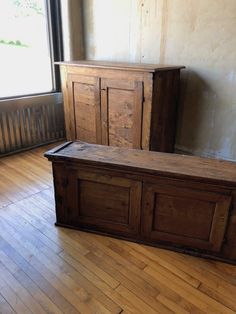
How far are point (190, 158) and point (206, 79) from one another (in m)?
1.28

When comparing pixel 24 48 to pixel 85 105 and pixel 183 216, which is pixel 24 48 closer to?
pixel 85 105

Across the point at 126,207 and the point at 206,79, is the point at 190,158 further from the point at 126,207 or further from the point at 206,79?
the point at 206,79

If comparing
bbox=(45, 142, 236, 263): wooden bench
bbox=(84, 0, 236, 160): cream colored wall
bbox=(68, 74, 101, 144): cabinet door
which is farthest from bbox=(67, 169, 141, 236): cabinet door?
bbox=(84, 0, 236, 160): cream colored wall

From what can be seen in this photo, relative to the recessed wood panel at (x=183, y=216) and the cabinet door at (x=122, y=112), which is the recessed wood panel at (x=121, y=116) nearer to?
the cabinet door at (x=122, y=112)

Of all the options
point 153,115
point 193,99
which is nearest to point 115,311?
point 153,115

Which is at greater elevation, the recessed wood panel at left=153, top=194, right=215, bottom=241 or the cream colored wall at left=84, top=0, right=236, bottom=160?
the cream colored wall at left=84, top=0, right=236, bottom=160

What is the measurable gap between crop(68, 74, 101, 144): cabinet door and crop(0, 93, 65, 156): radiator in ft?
1.53

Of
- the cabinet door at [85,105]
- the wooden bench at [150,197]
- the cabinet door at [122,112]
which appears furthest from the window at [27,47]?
the wooden bench at [150,197]

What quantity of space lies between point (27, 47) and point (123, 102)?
152cm

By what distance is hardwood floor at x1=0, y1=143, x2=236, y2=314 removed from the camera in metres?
1.42

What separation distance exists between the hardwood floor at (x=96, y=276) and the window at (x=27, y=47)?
1.86 metres

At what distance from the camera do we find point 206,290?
151 centimetres

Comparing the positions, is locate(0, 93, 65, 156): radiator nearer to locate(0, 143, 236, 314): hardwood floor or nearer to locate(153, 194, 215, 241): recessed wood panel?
locate(0, 143, 236, 314): hardwood floor

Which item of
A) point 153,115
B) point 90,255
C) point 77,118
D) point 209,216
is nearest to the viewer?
point 209,216
